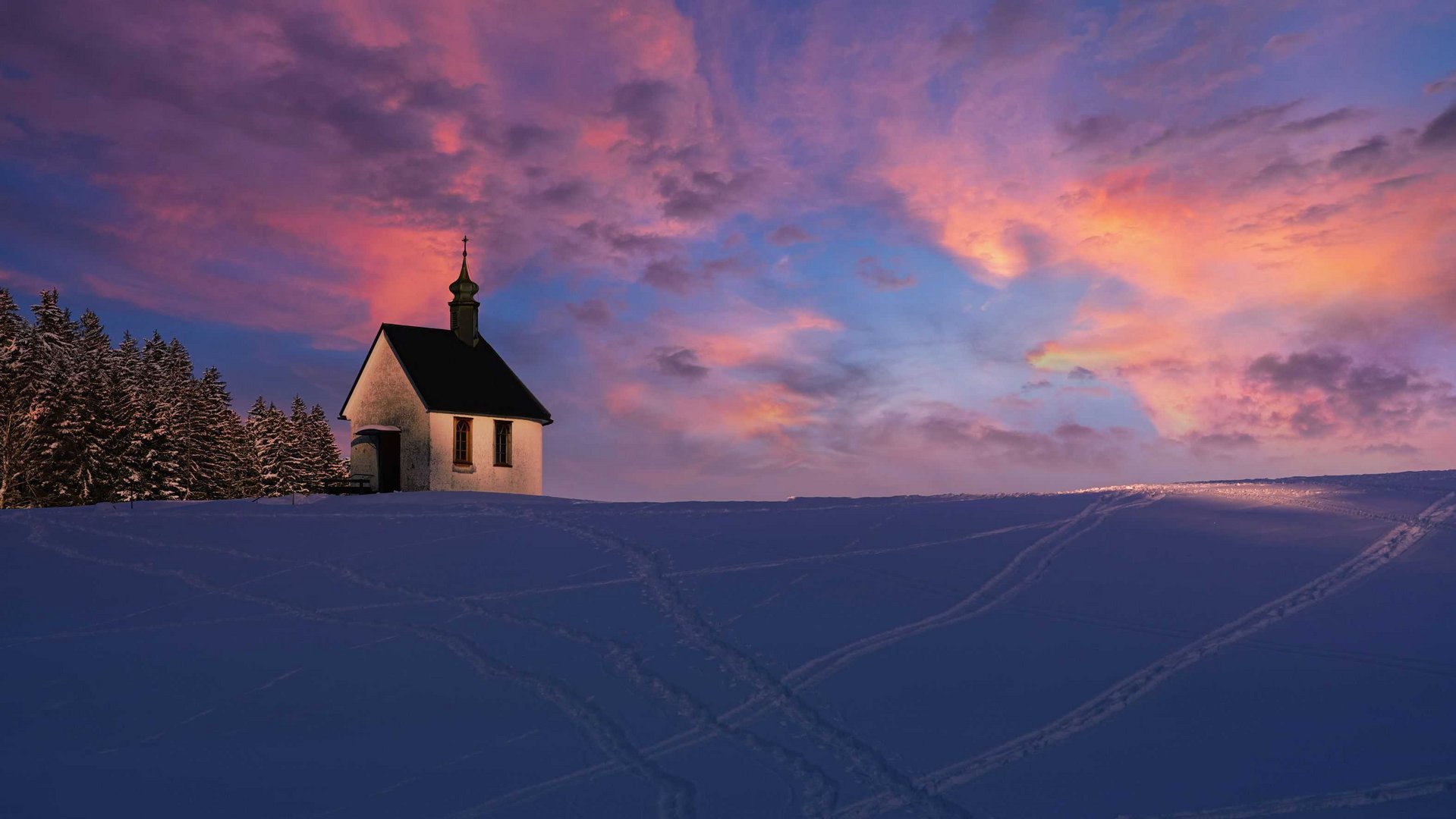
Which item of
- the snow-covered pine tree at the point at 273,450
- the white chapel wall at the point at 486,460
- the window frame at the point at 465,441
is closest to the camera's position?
the white chapel wall at the point at 486,460

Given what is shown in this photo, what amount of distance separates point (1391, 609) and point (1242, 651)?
3303mm

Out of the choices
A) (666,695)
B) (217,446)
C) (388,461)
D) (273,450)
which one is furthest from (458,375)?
(666,695)

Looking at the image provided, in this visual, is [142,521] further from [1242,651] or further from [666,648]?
[1242,651]

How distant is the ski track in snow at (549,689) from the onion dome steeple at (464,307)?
25134mm

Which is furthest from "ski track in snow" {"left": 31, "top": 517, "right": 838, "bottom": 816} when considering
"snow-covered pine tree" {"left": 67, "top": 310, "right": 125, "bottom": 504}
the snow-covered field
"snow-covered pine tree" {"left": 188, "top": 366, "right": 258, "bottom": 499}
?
"snow-covered pine tree" {"left": 188, "top": 366, "right": 258, "bottom": 499}

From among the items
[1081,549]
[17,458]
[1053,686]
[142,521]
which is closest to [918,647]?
[1053,686]

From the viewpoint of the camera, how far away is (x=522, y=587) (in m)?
17.6

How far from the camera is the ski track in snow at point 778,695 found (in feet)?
31.7

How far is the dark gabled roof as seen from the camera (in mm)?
40031

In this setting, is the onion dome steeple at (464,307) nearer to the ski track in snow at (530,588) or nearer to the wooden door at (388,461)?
the wooden door at (388,461)

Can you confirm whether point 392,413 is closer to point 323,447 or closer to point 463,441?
point 463,441

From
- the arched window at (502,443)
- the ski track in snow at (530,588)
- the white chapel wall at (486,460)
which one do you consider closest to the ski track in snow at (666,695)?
the ski track in snow at (530,588)

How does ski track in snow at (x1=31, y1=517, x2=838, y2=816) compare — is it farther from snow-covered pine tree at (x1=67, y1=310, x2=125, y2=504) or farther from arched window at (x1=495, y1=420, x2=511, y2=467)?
snow-covered pine tree at (x1=67, y1=310, x2=125, y2=504)

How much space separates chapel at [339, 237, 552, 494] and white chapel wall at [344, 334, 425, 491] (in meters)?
0.03
